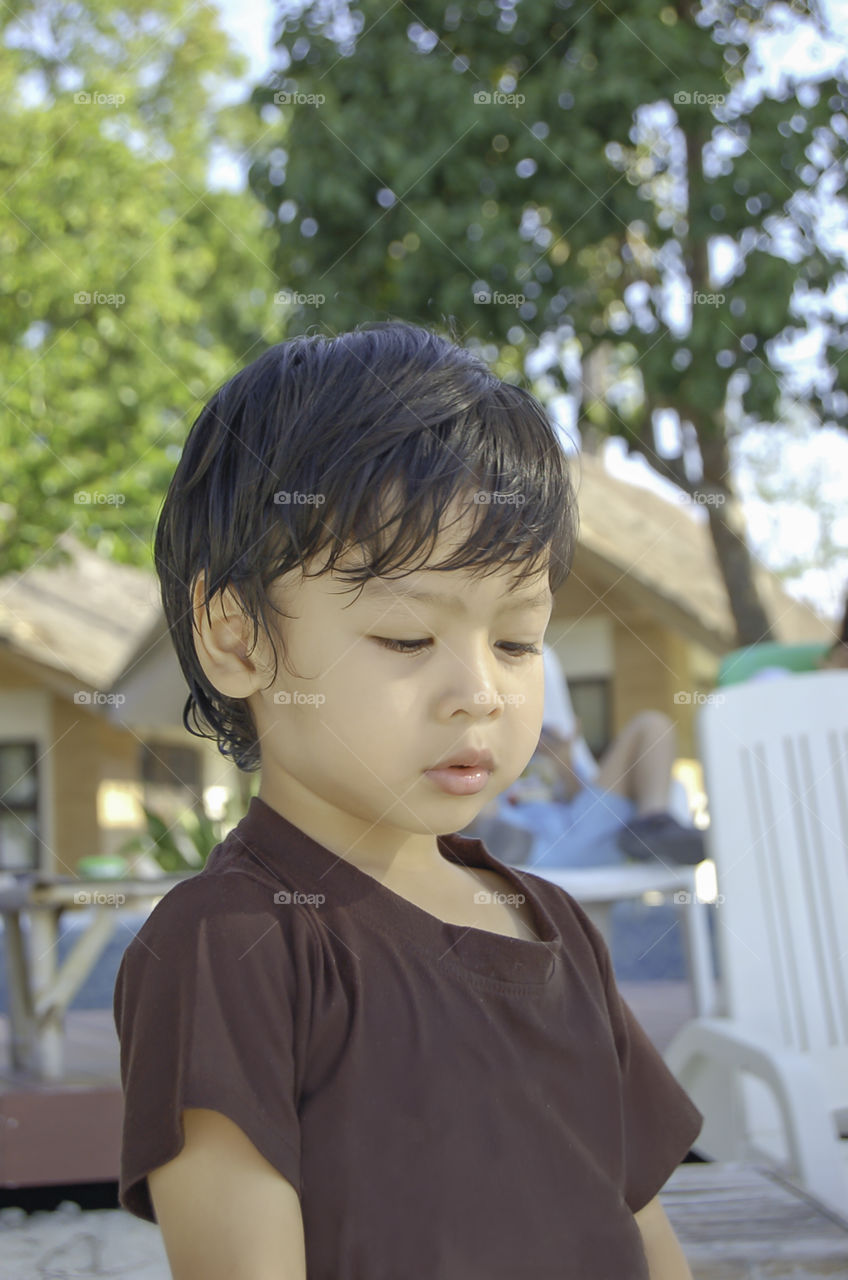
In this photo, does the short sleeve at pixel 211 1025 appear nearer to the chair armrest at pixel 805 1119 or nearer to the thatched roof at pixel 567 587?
the chair armrest at pixel 805 1119

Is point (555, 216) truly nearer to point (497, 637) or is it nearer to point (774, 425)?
point (774, 425)

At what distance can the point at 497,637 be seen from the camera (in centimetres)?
105

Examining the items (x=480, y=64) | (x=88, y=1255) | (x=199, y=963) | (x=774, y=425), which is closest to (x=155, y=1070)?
(x=199, y=963)

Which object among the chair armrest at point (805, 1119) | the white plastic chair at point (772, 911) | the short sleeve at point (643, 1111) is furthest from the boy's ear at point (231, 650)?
the white plastic chair at point (772, 911)

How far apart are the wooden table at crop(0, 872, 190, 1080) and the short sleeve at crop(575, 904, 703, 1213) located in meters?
2.97

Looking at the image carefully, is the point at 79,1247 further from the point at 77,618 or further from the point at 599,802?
the point at 77,618

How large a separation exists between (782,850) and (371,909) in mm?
1784

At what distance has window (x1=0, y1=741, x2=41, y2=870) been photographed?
15.6 metres

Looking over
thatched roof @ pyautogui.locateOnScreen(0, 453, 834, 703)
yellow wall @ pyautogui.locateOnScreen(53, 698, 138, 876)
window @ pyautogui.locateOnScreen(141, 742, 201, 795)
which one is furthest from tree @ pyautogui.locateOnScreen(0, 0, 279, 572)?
window @ pyautogui.locateOnScreen(141, 742, 201, 795)

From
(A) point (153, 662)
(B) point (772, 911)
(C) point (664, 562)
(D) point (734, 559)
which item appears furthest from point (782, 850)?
(C) point (664, 562)

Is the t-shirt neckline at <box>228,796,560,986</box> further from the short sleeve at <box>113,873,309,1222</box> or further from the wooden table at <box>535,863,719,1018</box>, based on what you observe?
the wooden table at <box>535,863,719,1018</box>

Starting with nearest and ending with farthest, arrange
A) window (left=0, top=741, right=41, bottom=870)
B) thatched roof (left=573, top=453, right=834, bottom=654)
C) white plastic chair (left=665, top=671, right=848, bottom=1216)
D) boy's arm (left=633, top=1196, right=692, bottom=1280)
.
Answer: boy's arm (left=633, top=1196, right=692, bottom=1280)
white plastic chair (left=665, top=671, right=848, bottom=1216)
thatched roof (left=573, top=453, right=834, bottom=654)
window (left=0, top=741, right=41, bottom=870)

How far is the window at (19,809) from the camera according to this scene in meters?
15.6

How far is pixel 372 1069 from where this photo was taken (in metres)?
0.96
